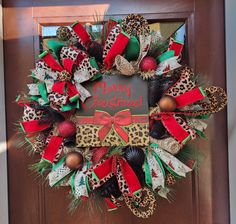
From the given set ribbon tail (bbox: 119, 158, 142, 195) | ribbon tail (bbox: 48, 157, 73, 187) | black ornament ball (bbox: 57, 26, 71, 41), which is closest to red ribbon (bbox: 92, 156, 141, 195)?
ribbon tail (bbox: 119, 158, 142, 195)

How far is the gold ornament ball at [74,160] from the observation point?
863mm

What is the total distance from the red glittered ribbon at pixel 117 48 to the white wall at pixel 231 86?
42 cm

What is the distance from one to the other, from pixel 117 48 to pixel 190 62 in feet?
1.19

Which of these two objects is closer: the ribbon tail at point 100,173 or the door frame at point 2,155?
the ribbon tail at point 100,173

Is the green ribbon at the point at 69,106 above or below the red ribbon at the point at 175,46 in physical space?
below

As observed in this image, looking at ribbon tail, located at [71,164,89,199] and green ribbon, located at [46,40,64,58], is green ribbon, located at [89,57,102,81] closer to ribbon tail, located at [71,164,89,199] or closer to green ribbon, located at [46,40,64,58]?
green ribbon, located at [46,40,64,58]

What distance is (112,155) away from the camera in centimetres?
86

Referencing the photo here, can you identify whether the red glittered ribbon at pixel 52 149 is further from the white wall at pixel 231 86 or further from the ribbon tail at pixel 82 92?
the white wall at pixel 231 86

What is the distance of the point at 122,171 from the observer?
831 mm

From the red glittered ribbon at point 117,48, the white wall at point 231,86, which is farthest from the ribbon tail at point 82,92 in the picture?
the white wall at point 231,86

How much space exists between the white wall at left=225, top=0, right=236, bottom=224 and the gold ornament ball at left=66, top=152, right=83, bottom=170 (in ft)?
1.83

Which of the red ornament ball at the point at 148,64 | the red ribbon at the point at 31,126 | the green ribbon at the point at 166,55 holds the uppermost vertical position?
the green ribbon at the point at 166,55

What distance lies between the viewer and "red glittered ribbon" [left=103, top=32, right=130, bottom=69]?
2.67ft

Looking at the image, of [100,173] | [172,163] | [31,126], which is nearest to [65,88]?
[31,126]
